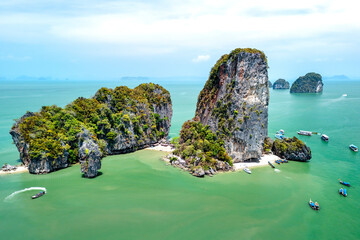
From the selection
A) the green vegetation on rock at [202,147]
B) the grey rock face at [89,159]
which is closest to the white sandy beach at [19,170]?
the grey rock face at [89,159]

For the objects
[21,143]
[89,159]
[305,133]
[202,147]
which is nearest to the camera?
[89,159]

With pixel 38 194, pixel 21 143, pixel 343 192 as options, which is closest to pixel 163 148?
pixel 38 194

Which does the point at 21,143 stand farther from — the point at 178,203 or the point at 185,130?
the point at 185,130

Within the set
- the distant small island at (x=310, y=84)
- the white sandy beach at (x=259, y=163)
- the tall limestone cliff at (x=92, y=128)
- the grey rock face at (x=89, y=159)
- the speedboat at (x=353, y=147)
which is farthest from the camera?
the distant small island at (x=310, y=84)

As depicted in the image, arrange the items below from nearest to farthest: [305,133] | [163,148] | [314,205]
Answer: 1. [314,205]
2. [163,148]
3. [305,133]

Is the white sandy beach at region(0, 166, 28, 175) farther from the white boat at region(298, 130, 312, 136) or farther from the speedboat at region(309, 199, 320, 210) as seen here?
the white boat at region(298, 130, 312, 136)

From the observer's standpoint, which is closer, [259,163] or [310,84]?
[259,163]

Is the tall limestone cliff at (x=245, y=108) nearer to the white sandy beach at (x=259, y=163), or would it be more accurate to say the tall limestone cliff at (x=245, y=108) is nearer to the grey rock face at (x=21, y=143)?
the white sandy beach at (x=259, y=163)

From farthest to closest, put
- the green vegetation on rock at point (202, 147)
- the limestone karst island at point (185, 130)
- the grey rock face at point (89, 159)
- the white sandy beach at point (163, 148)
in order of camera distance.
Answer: the white sandy beach at point (163, 148) < the green vegetation on rock at point (202, 147) < the limestone karst island at point (185, 130) < the grey rock face at point (89, 159)
